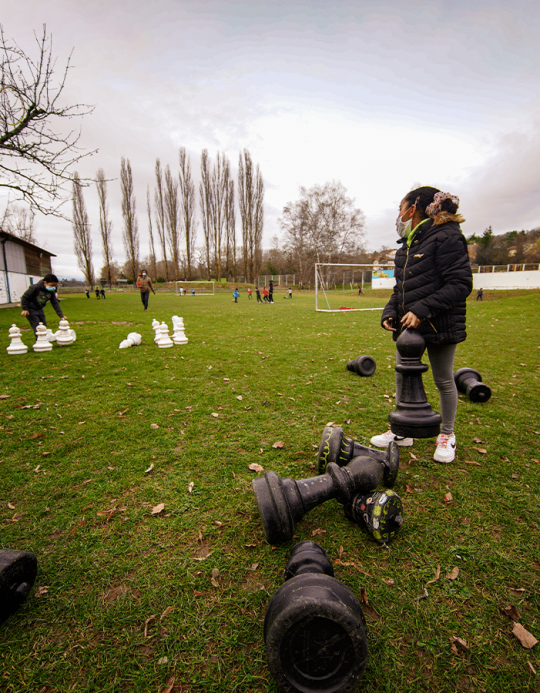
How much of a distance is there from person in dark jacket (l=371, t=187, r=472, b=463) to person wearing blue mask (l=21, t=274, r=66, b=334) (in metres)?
9.16

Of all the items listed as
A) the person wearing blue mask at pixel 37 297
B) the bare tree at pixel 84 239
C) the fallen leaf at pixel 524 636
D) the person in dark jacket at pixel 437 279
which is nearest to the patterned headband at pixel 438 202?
the person in dark jacket at pixel 437 279

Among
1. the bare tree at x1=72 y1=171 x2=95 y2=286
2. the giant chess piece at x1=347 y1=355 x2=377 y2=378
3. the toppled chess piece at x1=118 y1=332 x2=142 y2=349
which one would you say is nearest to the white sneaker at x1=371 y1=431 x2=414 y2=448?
the giant chess piece at x1=347 y1=355 x2=377 y2=378

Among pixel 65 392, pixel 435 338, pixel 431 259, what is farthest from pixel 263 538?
pixel 65 392

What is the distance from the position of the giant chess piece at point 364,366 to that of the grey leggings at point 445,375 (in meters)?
2.87

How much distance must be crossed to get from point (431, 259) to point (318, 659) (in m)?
2.91

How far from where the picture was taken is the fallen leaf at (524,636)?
1570 mm

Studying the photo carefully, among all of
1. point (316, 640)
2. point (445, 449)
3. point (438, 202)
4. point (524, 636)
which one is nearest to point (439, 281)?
point (438, 202)

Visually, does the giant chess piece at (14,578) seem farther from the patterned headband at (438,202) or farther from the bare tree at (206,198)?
the bare tree at (206,198)

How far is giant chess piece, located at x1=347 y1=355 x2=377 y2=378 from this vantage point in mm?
6094

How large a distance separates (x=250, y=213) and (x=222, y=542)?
63.5 metres

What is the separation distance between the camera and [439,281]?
2830mm

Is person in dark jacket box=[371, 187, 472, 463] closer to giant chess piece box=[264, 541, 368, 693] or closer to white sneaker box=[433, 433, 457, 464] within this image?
white sneaker box=[433, 433, 457, 464]

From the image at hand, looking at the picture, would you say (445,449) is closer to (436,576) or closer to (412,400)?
(412,400)

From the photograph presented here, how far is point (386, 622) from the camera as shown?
1697 millimetres
